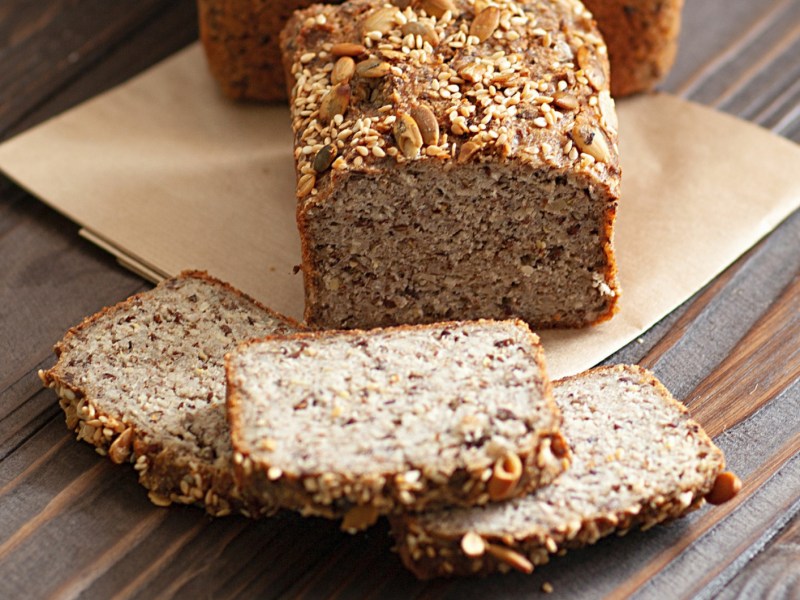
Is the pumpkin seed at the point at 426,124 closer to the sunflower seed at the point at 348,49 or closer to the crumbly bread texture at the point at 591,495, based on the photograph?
the sunflower seed at the point at 348,49

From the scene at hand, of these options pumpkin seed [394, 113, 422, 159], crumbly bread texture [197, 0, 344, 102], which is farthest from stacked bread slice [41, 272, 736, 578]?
crumbly bread texture [197, 0, 344, 102]

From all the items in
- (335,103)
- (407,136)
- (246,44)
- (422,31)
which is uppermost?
(422,31)

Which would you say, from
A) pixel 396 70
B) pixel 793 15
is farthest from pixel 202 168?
pixel 793 15

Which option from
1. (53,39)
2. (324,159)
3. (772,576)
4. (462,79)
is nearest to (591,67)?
(462,79)

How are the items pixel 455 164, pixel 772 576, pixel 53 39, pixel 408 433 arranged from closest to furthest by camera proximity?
1. pixel 408 433
2. pixel 772 576
3. pixel 455 164
4. pixel 53 39

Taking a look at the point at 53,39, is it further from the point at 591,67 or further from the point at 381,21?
the point at 591,67

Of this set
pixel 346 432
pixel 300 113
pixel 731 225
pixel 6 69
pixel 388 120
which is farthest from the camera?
pixel 6 69

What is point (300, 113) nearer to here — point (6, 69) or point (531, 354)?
point (531, 354)
